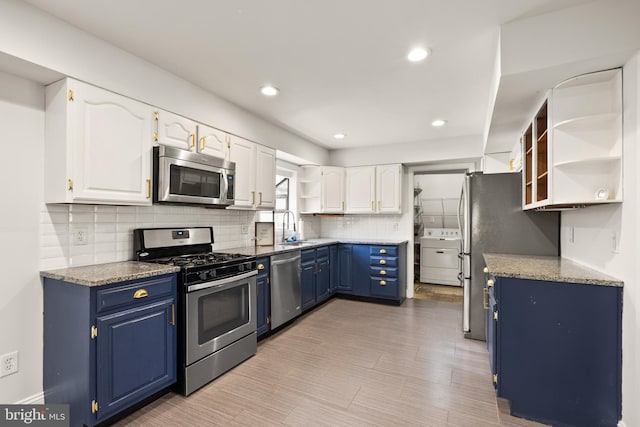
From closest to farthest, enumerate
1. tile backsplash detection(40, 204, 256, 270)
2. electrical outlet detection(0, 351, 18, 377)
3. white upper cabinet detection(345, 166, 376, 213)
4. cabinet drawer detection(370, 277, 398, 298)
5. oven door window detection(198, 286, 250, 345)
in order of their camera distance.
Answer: electrical outlet detection(0, 351, 18, 377), tile backsplash detection(40, 204, 256, 270), oven door window detection(198, 286, 250, 345), cabinet drawer detection(370, 277, 398, 298), white upper cabinet detection(345, 166, 376, 213)

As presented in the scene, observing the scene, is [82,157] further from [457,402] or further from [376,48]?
[457,402]

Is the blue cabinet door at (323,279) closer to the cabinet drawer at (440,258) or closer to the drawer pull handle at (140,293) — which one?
the cabinet drawer at (440,258)

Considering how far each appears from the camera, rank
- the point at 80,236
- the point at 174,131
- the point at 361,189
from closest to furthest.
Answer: the point at 80,236
the point at 174,131
the point at 361,189

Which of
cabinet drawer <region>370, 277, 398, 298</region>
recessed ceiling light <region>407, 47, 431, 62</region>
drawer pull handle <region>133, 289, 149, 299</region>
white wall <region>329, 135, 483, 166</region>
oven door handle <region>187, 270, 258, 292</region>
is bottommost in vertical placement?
cabinet drawer <region>370, 277, 398, 298</region>

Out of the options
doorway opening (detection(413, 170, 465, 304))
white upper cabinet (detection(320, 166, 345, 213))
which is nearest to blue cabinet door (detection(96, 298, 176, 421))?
white upper cabinet (detection(320, 166, 345, 213))

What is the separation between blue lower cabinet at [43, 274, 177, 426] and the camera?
1.75m

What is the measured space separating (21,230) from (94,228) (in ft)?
1.28

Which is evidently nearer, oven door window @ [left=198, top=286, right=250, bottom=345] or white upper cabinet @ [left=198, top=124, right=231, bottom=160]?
oven door window @ [left=198, top=286, right=250, bottom=345]

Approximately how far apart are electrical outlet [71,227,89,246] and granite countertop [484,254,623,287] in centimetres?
280

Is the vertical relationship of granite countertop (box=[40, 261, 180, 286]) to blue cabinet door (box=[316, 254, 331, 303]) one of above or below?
above

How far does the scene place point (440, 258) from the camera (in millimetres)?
5699

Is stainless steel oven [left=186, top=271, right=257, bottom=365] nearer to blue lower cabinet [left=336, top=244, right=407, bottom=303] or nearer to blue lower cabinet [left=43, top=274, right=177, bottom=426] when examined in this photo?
blue lower cabinet [left=43, top=274, right=177, bottom=426]

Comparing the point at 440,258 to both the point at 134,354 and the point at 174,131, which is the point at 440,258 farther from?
the point at 134,354

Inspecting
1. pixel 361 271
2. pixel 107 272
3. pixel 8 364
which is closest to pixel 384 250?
pixel 361 271
